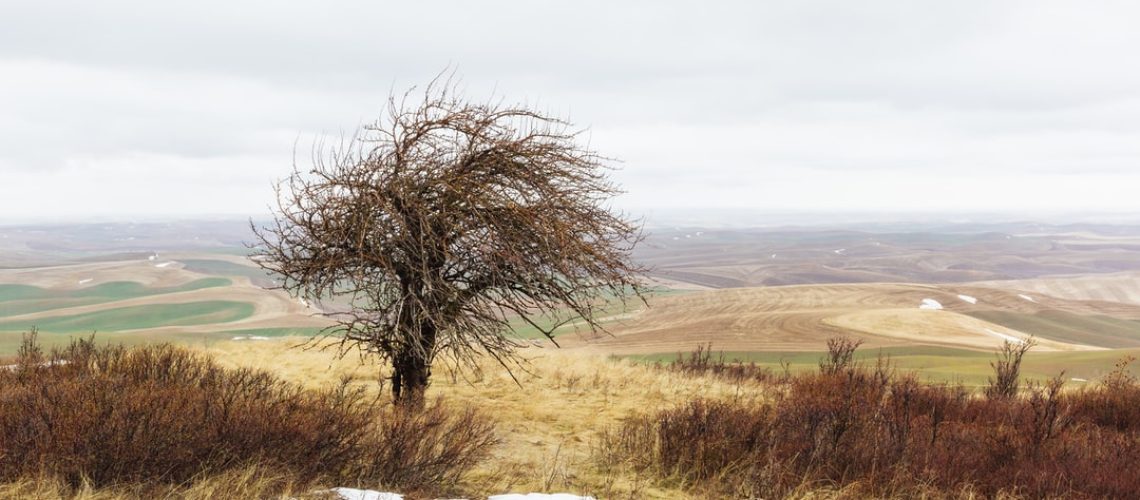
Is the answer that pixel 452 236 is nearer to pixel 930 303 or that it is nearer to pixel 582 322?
pixel 582 322

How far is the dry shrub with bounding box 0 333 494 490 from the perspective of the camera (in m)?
5.32

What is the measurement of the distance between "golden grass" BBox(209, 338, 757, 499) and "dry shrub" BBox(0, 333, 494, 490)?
827 mm

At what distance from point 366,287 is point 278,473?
3365mm

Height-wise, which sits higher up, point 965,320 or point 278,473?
point 278,473

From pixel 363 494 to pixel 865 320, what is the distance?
255ft

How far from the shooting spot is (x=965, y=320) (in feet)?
244

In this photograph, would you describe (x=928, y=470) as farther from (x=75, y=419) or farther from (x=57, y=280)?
(x=57, y=280)

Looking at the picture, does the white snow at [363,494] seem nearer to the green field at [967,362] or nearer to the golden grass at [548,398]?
the golden grass at [548,398]

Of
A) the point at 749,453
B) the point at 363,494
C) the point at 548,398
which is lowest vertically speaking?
the point at 548,398

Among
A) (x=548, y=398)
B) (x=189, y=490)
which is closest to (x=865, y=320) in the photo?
(x=548, y=398)

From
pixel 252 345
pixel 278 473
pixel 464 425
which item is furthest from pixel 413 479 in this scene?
pixel 252 345

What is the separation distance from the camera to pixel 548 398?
12.6 meters

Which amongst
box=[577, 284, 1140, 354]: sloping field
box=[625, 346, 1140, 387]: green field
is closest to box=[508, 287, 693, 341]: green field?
box=[577, 284, 1140, 354]: sloping field

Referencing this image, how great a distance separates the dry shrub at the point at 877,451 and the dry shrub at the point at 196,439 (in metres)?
2.52
